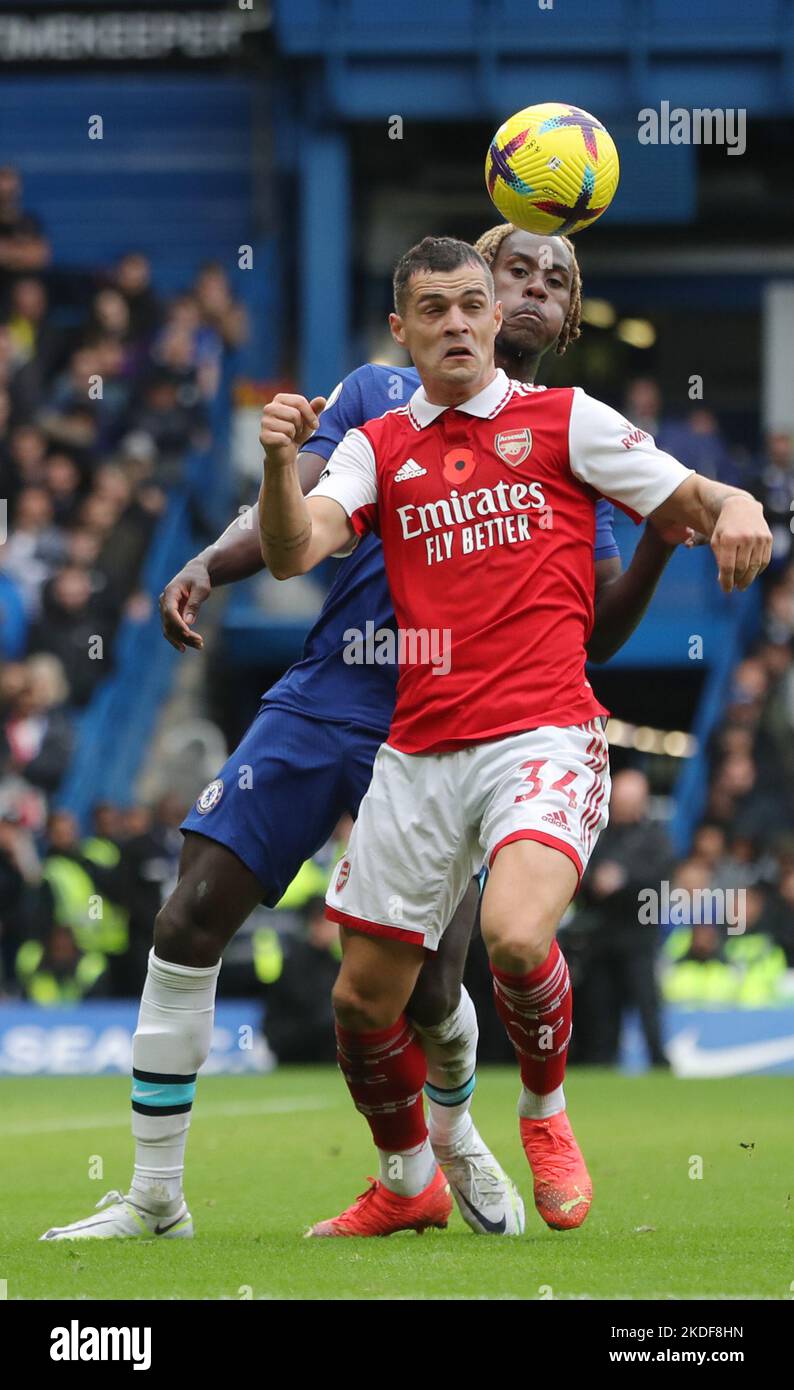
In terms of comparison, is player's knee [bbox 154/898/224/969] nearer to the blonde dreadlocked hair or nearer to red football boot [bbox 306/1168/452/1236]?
red football boot [bbox 306/1168/452/1236]

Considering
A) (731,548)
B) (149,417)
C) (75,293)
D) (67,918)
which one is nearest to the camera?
(731,548)

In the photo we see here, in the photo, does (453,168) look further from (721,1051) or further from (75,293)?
(721,1051)

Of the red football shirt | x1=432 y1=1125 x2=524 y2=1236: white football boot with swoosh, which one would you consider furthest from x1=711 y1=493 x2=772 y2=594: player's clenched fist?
x1=432 y1=1125 x2=524 y2=1236: white football boot with swoosh

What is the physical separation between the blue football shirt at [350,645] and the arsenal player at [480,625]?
35 centimetres

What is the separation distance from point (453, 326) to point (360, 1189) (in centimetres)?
329

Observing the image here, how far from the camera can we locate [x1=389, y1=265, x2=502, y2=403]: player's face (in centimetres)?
573

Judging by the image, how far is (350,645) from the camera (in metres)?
6.29

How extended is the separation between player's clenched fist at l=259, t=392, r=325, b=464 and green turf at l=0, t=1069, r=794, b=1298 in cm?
182

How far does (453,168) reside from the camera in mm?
23953

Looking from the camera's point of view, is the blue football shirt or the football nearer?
the blue football shirt

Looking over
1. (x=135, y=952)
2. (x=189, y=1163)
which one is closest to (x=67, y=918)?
(x=135, y=952)

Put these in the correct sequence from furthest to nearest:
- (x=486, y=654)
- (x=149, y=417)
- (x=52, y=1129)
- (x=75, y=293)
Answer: (x=75, y=293)
(x=149, y=417)
(x=52, y=1129)
(x=486, y=654)

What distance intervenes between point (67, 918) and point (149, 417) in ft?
19.0

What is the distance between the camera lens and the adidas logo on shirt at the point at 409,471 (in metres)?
5.84
